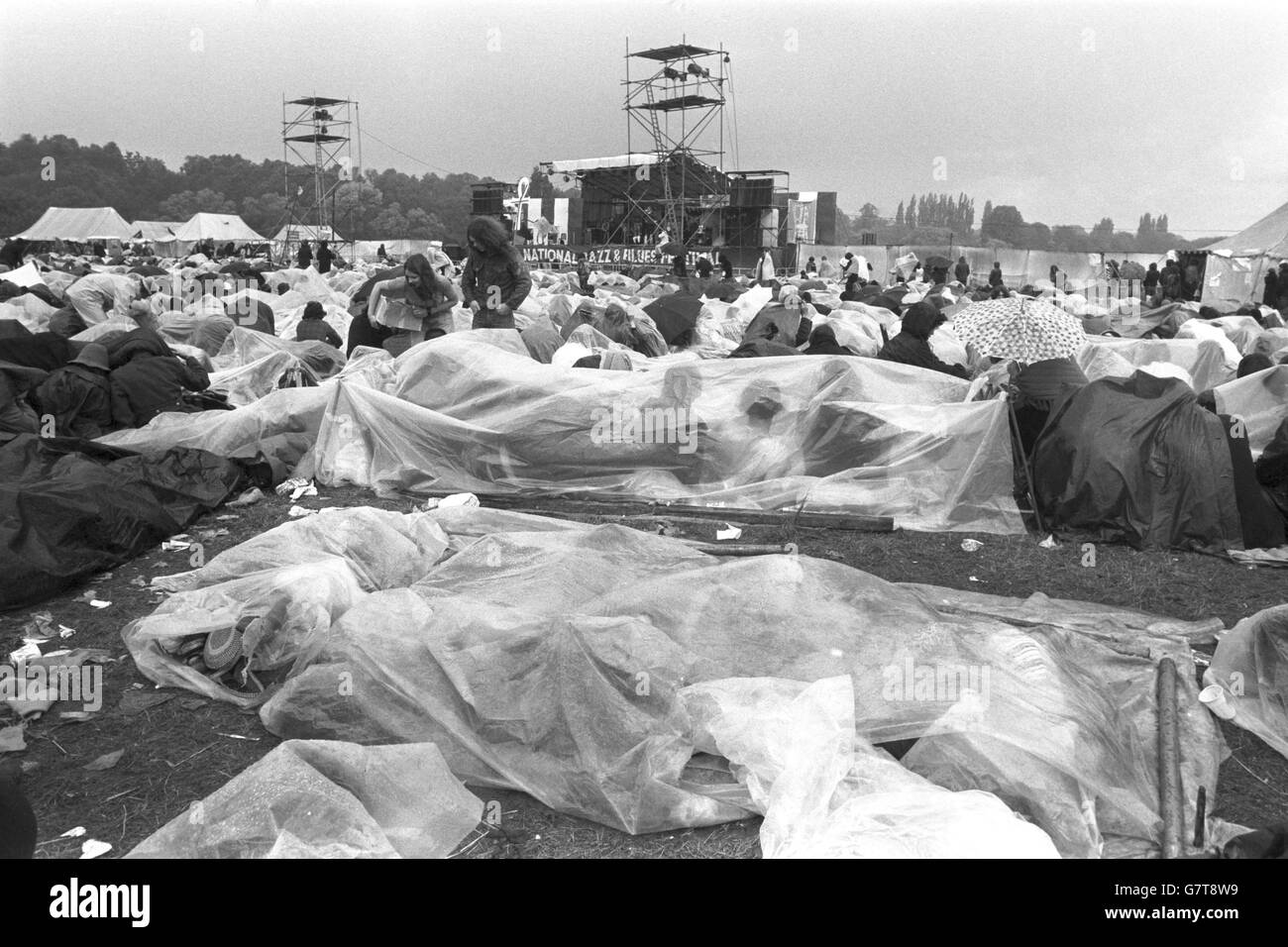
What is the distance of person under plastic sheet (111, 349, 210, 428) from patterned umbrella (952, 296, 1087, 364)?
5.28 metres

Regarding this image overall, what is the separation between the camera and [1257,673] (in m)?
3.39

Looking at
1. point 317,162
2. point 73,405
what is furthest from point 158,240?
point 73,405

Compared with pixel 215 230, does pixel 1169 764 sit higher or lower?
lower

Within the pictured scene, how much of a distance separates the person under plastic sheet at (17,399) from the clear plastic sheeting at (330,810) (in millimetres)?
4387

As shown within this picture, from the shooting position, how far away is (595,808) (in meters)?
2.80

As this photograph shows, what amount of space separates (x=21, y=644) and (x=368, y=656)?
1.80m

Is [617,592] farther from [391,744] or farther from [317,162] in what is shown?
[317,162]

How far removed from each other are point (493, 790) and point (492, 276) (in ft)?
Answer: 19.7

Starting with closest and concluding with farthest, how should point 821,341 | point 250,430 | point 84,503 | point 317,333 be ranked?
point 84,503
point 250,430
point 821,341
point 317,333

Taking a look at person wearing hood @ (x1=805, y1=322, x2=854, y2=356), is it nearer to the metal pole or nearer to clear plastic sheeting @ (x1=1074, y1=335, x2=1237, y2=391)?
clear plastic sheeting @ (x1=1074, y1=335, x2=1237, y2=391)

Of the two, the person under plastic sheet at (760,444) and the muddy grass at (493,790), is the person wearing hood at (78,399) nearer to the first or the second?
the muddy grass at (493,790)

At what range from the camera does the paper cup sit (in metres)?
3.36

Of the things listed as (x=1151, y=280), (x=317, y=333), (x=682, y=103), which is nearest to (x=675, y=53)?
(x=682, y=103)

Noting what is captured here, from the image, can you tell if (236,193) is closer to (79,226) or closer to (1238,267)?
(79,226)
